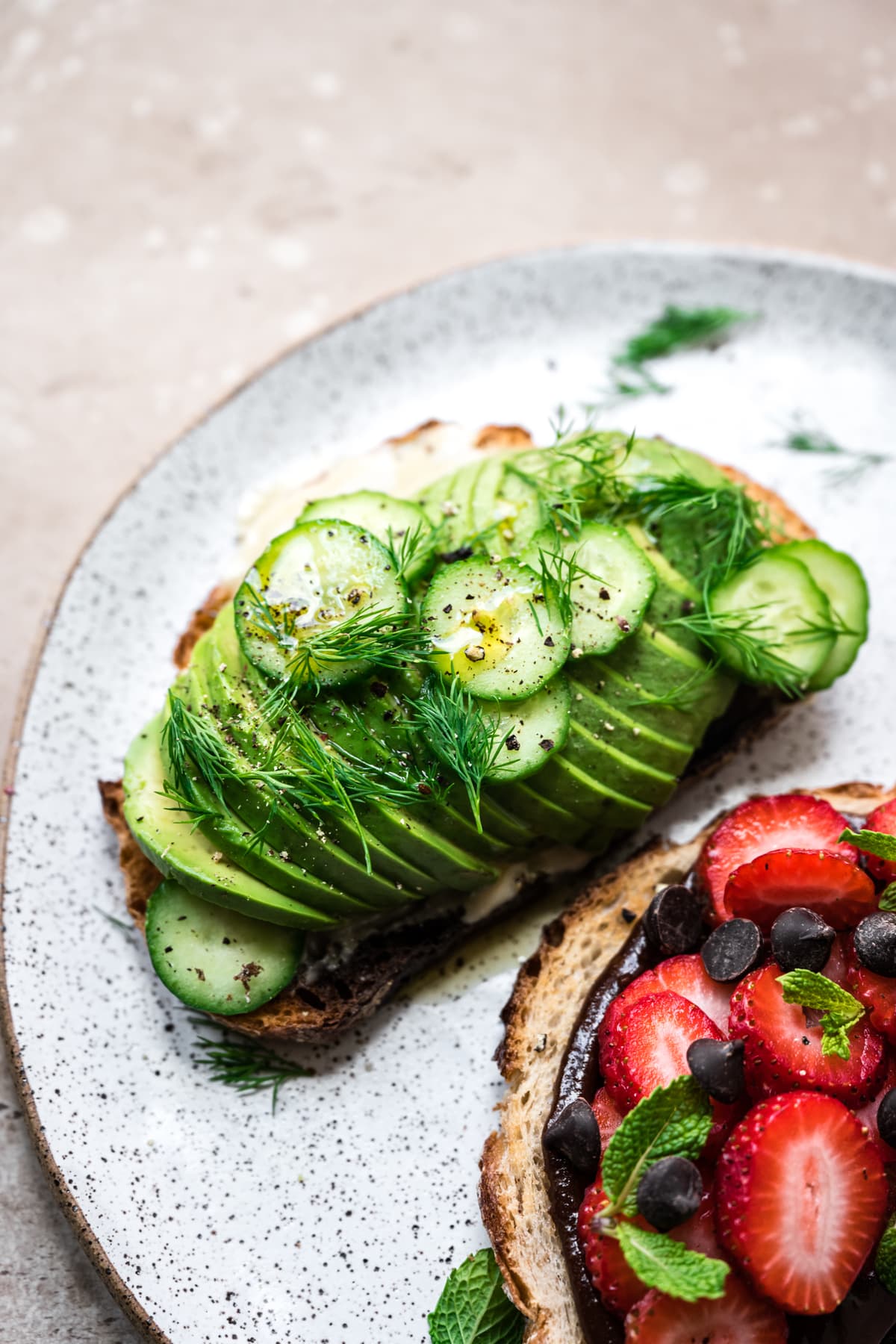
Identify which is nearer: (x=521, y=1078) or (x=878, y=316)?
(x=521, y=1078)

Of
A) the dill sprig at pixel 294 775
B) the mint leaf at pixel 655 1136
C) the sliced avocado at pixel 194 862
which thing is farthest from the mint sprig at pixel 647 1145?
the sliced avocado at pixel 194 862

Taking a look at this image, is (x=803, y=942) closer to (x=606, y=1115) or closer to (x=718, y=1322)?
(x=606, y=1115)

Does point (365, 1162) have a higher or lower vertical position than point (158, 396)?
lower

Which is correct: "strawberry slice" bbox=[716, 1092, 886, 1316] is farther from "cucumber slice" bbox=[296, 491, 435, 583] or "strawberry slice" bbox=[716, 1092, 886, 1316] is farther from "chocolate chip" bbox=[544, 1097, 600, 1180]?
"cucumber slice" bbox=[296, 491, 435, 583]

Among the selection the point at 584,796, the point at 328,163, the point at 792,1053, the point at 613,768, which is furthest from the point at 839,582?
the point at 328,163

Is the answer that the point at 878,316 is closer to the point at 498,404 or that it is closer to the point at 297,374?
the point at 498,404

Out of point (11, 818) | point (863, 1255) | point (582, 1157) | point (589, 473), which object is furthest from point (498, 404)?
point (863, 1255)
